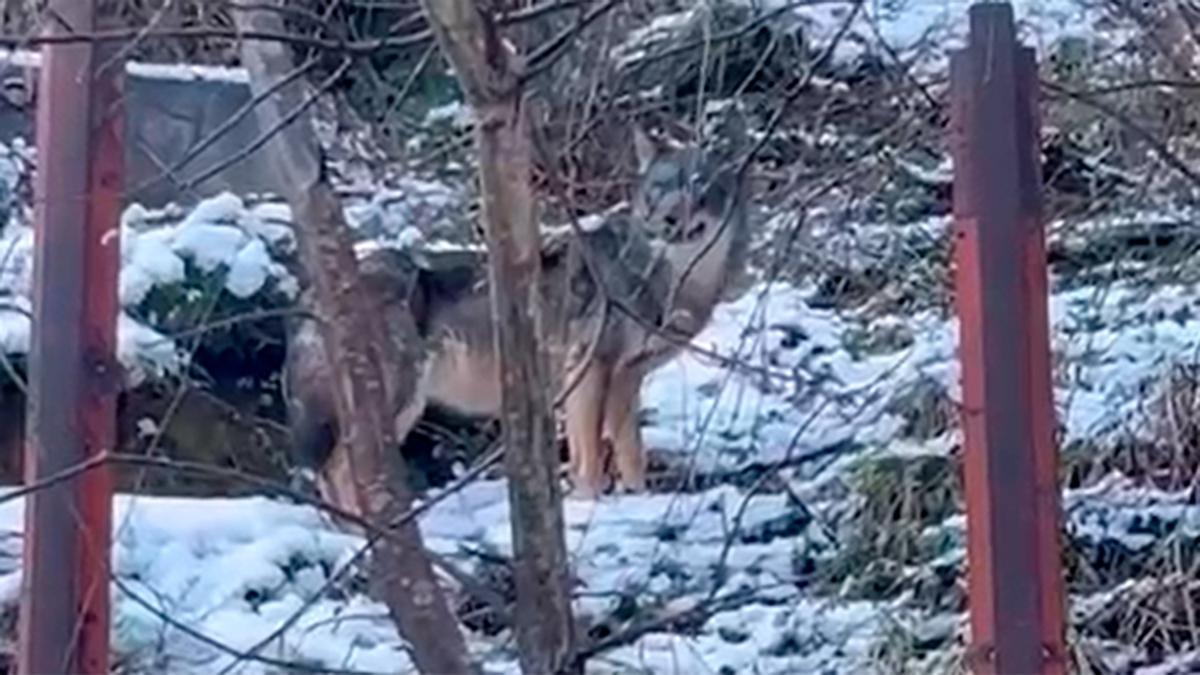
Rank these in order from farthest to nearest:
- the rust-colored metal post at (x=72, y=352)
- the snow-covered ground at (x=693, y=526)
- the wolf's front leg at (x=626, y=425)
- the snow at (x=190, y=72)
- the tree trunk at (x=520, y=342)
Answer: the snow at (x=190, y=72) → the wolf's front leg at (x=626, y=425) → the snow-covered ground at (x=693, y=526) → the rust-colored metal post at (x=72, y=352) → the tree trunk at (x=520, y=342)

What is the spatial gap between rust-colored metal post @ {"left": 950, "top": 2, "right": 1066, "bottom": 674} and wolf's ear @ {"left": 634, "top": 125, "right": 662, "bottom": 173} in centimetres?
232

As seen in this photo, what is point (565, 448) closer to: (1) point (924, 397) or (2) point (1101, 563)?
(1) point (924, 397)

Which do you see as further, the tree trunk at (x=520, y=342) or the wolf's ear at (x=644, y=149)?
the wolf's ear at (x=644, y=149)

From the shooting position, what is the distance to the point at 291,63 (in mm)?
2934

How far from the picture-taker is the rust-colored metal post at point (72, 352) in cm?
274

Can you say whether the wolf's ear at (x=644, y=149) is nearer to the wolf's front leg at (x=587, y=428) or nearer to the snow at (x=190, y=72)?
the wolf's front leg at (x=587, y=428)

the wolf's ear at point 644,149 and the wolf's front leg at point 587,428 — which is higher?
the wolf's ear at point 644,149

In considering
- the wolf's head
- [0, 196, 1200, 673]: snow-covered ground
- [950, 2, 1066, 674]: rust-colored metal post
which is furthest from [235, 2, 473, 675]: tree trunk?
the wolf's head

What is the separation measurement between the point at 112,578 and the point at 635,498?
3828 millimetres

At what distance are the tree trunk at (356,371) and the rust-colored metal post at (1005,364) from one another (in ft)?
1.95

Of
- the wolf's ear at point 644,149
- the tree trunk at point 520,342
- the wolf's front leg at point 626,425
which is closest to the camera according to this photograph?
the tree trunk at point 520,342

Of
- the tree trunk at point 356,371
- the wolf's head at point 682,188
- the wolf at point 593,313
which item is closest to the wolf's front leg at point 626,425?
the wolf at point 593,313

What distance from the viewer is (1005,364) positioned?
8.66 feet

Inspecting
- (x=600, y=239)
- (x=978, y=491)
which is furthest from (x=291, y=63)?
(x=600, y=239)
